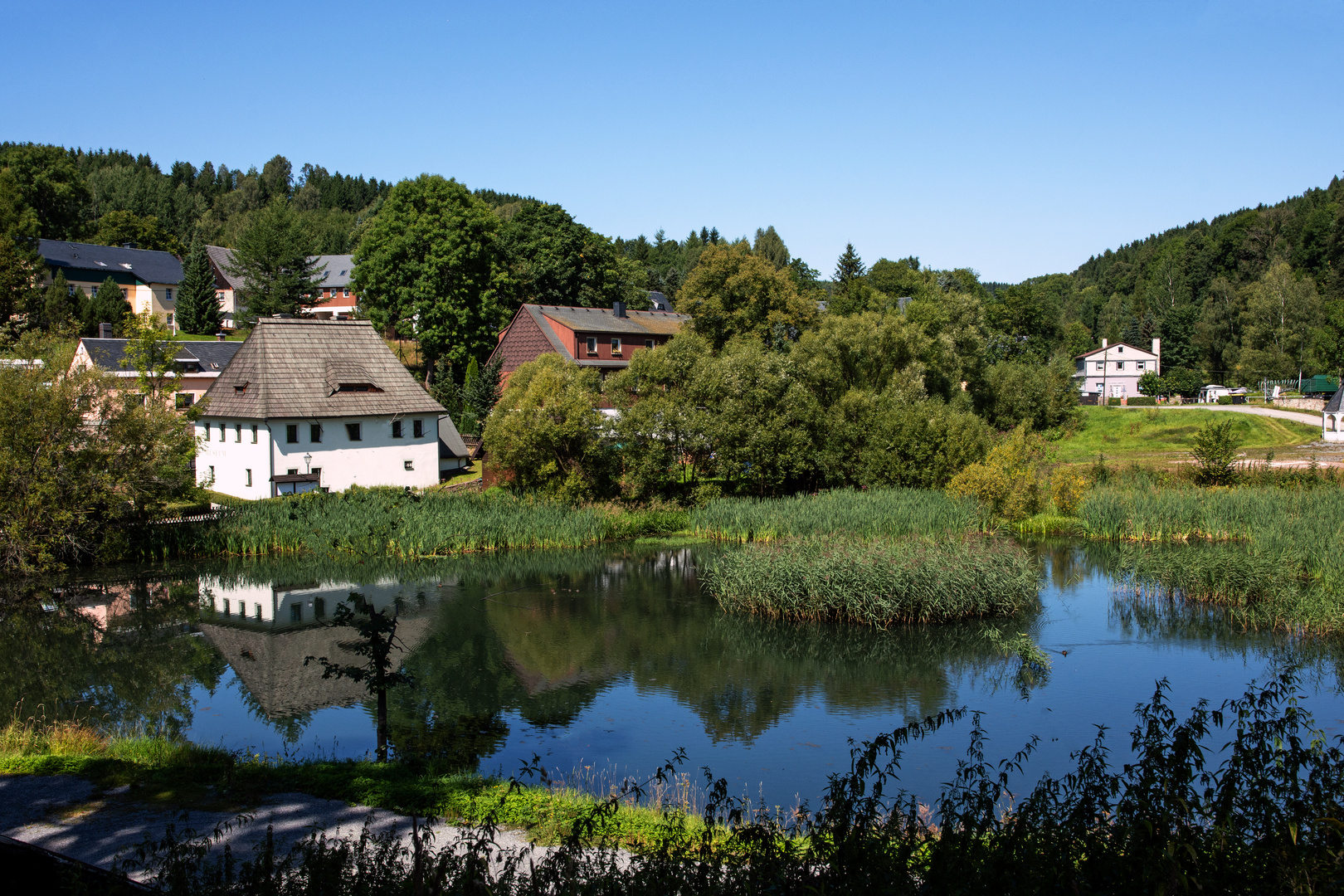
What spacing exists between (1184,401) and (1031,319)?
14921 mm

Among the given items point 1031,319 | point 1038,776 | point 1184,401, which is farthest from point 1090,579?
point 1031,319

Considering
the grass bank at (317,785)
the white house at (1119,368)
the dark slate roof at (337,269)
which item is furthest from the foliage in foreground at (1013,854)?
the dark slate roof at (337,269)

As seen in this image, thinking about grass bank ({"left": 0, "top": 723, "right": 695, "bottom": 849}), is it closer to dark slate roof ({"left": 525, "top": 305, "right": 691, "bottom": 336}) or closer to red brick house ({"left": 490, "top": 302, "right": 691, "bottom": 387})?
red brick house ({"left": 490, "top": 302, "right": 691, "bottom": 387})

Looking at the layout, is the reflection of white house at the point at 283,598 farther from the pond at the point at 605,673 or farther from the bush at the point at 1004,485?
the bush at the point at 1004,485

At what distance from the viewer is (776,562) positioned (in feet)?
72.4

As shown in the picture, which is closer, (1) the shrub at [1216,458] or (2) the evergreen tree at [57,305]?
(1) the shrub at [1216,458]

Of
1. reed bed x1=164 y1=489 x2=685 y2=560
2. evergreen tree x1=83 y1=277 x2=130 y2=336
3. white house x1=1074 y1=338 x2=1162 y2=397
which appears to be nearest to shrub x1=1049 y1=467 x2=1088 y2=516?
reed bed x1=164 y1=489 x2=685 y2=560

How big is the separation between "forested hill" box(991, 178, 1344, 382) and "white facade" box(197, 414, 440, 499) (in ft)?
202

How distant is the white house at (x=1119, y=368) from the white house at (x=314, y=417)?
219 feet

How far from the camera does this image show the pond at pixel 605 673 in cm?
1384

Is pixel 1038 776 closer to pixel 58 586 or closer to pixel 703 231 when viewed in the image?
pixel 58 586

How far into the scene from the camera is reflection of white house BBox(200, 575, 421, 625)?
72.7 feet

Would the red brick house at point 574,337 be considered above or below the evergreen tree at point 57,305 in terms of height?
below

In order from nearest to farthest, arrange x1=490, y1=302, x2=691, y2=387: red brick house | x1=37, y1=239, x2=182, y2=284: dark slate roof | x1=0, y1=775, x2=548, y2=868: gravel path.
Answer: x1=0, y1=775, x2=548, y2=868: gravel path → x1=490, y1=302, x2=691, y2=387: red brick house → x1=37, y1=239, x2=182, y2=284: dark slate roof
